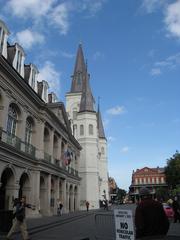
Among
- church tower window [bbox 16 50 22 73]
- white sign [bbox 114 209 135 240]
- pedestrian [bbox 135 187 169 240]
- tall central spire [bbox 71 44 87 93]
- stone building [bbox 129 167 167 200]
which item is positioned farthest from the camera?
stone building [bbox 129 167 167 200]

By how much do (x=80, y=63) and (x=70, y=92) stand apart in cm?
Result: 908

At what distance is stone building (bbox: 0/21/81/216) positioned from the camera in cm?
2420

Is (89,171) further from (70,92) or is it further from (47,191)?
(47,191)

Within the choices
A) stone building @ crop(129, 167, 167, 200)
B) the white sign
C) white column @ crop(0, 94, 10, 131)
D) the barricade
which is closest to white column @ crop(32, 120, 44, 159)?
white column @ crop(0, 94, 10, 131)

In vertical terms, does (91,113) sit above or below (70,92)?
below

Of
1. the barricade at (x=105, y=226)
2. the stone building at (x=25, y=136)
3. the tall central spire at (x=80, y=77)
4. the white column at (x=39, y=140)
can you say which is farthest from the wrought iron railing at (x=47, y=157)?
the tall central spire at (x=80, y=77)

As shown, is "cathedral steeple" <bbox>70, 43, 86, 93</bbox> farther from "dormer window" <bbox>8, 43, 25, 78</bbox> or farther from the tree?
"dormer window" <bbox>8, 43, 25, 78</bbox>

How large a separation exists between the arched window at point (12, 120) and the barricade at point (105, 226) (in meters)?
17.6

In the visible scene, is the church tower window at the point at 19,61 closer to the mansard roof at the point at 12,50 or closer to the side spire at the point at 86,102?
the mansard roof at the point at 12,50

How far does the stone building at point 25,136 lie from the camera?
24203 millimetres

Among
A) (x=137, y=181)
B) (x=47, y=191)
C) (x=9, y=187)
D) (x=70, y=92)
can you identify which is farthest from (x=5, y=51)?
(x=137, y=181)

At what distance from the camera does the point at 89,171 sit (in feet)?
205

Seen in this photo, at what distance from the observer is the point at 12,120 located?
26750mm

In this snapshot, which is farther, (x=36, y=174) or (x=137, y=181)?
(x=137, y=181)
